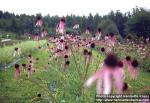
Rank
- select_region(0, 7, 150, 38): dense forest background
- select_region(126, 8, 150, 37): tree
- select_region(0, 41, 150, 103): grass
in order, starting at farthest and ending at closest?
select_region(0, 7, 150, 38): dense forest background < select_region(126, 8, 150, 37): tree < select_region(0, 41, 150, 103): grass

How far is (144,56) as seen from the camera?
6.23 metres

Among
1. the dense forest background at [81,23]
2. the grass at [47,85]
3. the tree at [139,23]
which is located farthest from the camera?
the dense forest background at [81,23]

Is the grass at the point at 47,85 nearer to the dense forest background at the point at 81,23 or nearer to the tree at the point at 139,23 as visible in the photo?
the tree at the point at 139,23

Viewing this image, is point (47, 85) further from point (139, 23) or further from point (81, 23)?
point (81, 23)

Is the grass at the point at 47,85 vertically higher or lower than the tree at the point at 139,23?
lower

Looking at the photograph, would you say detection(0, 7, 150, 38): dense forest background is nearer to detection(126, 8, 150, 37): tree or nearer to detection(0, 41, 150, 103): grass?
detection(126, 8, 150, 37): tree

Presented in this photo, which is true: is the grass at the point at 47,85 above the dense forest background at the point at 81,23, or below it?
below

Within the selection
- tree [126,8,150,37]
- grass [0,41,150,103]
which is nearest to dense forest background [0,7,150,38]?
tree [126,8,150,37]

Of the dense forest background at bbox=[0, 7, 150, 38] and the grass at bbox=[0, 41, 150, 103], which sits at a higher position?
the dense forest background at bbox=[0, 7, 150, 38]

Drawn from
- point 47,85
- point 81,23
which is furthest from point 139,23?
point 81,23

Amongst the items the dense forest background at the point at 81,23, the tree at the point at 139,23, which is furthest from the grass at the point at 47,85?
the dense forest background at the point at 81,23

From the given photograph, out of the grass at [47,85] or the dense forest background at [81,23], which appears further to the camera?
the dense forest background at [81,23]

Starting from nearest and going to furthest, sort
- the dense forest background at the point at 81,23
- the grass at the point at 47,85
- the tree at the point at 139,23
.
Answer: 1. the grass at the point at 47,85
2. the tree at the point at 139,23
3. the dense forest background at the point at 81,23

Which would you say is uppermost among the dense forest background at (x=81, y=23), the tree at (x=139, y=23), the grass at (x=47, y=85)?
the dense forest background at (x=81, y=23)
